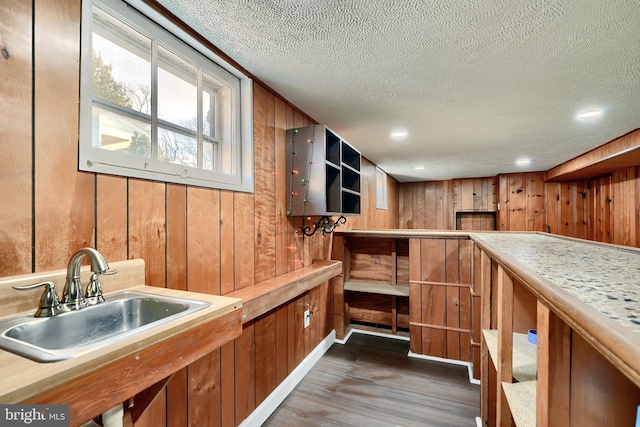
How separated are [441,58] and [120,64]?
5.23 feet

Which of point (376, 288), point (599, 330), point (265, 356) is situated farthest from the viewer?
point (376, 288)

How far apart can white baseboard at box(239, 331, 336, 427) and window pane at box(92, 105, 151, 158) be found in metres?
1.65

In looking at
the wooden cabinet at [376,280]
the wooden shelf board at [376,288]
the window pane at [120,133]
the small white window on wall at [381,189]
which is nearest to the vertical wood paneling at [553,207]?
the small white window on wall at [381,189]

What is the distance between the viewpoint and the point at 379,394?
2172 millimetres

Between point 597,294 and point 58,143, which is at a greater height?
point 58,143

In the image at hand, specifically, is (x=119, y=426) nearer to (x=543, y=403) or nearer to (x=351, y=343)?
(x=543, y=403)

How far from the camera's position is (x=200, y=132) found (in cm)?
158

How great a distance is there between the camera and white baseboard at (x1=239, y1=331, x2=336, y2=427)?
182cm

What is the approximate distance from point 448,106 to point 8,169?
99.7 inches

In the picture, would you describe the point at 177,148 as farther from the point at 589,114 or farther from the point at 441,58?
the point at 589,114

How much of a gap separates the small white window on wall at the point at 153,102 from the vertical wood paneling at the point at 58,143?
34mm

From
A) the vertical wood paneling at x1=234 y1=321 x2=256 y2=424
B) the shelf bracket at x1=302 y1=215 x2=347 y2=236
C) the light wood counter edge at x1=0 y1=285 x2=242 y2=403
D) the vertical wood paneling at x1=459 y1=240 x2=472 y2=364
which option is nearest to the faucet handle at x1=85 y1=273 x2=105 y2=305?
the light wood counter edge at x1=0 y1=285 x2=242 y2=403

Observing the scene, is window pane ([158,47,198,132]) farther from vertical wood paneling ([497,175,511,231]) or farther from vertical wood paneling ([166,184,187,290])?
vertical wood paneling ([497,175,511,231])

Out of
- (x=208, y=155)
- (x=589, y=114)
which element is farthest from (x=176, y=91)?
(x=589, y=114)
